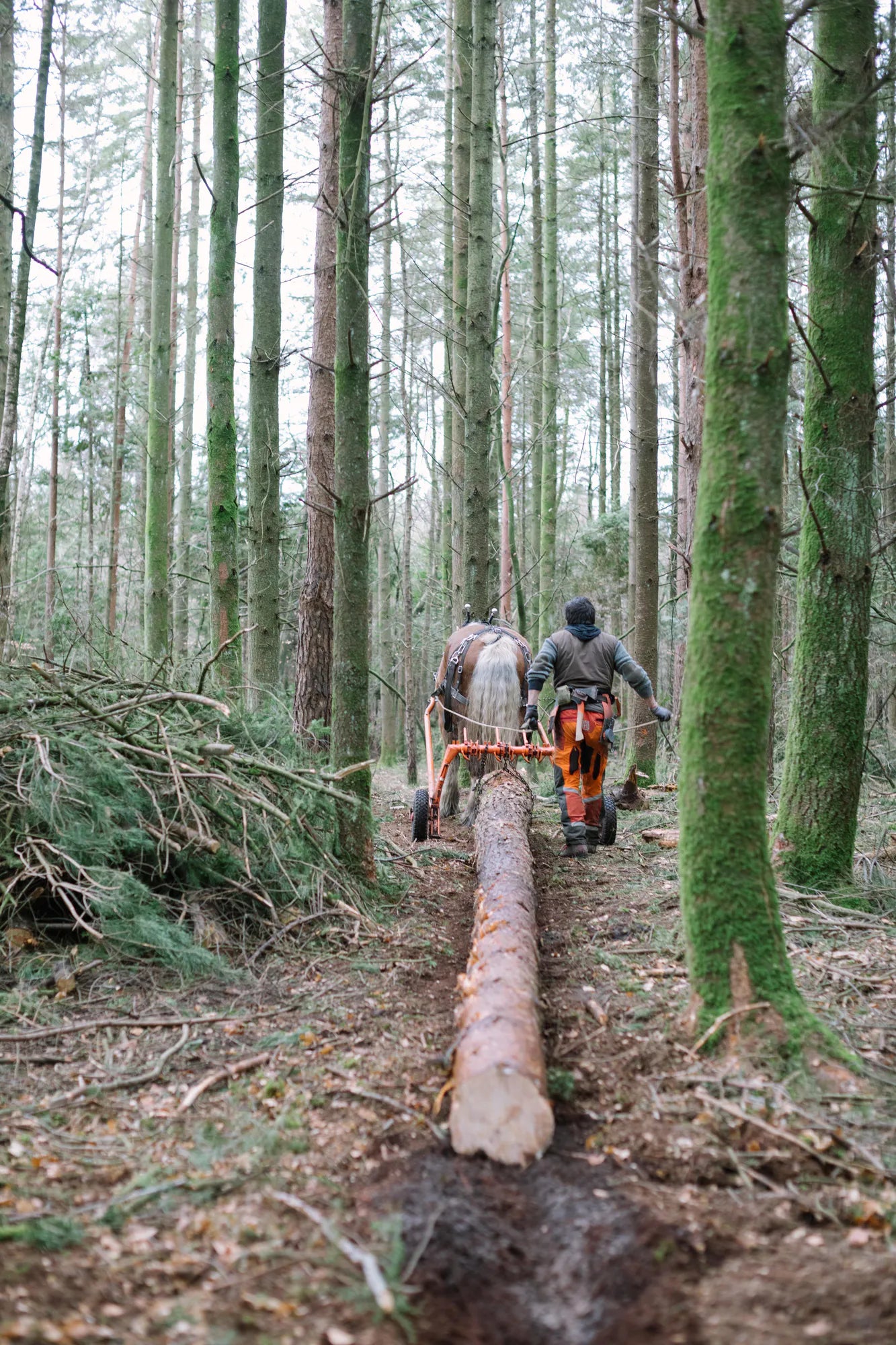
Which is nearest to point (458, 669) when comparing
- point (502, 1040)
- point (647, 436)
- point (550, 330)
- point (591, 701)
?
point (591, 701)

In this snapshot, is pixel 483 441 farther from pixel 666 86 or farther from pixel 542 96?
pixel 542 96

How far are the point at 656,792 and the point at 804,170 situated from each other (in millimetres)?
6406

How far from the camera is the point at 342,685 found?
6211mm

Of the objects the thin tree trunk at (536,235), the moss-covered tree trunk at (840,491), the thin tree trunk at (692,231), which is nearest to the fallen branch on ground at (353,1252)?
the moss-covered tree trunk at (840,491)

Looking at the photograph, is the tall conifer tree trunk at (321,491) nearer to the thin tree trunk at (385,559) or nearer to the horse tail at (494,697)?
the horse tail at (494,697)

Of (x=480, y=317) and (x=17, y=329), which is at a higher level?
(x=480, y=317)

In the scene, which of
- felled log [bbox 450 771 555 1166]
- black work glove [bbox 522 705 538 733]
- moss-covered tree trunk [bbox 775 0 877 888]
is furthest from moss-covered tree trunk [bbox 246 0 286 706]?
moss-covered tree trunk [bbox 775 0 877 888]

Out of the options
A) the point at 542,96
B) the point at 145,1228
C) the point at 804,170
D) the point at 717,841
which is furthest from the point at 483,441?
the point at 542,96

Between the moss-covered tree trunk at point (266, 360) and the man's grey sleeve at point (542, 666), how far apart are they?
2.43 metres

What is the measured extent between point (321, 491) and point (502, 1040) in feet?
23.2

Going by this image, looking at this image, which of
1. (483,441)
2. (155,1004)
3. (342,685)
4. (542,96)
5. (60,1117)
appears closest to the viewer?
(60,1117)

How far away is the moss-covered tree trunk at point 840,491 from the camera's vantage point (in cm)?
578

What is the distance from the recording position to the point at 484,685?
8.48 meters

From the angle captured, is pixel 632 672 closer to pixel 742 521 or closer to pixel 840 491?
pixel 840 491
